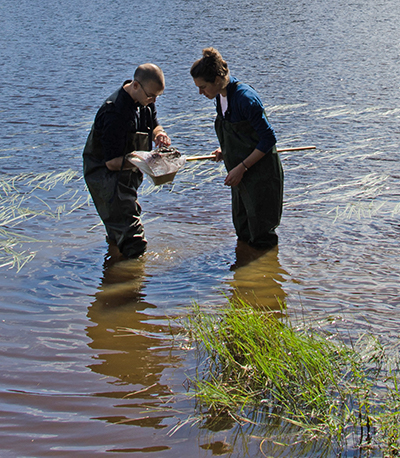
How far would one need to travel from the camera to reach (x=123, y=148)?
4.66 m

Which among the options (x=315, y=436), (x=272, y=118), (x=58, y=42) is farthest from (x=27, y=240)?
(x=58, y=42)

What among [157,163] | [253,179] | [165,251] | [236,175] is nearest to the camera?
[157,163]

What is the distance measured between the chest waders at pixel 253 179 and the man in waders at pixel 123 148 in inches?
20.2

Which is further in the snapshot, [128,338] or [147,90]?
[147,90]

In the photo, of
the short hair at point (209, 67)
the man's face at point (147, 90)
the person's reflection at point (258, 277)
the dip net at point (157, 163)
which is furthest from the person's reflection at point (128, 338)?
the short hair at point (209, 67)

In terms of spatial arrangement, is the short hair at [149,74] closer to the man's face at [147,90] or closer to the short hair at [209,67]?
the man's face at [147,90]

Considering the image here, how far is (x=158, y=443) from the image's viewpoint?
2807 mm

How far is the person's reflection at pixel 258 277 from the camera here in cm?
448

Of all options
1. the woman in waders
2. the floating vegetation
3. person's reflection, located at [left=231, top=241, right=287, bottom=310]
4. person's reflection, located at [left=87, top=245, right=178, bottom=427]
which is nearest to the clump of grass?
person's reflection, located at [left=87, top=245, right=178, bottom=427]

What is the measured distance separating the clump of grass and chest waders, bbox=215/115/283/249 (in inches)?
64.6

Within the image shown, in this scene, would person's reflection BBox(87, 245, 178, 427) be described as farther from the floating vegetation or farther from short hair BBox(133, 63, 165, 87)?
short hair BBox(133, 63, 165, 87)

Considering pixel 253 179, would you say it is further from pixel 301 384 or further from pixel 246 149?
pixel 301 384

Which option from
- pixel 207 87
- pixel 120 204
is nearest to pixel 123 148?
pixel 120 204

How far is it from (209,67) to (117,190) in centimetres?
119
